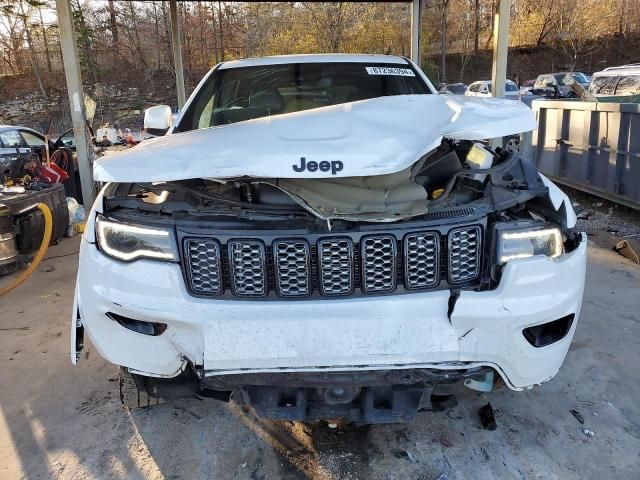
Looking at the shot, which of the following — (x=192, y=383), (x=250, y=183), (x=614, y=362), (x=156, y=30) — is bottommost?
(x=614, y=362)

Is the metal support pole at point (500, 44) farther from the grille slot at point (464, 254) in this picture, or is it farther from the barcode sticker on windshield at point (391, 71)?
the grille slot at point (464, 254)

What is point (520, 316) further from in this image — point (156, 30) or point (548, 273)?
point (156, 30)

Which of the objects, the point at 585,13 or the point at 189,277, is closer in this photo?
the point at 189,277

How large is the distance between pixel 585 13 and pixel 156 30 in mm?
28493

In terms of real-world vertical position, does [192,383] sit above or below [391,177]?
below

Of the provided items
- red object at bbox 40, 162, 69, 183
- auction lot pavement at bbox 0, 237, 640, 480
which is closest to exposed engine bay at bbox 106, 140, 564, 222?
auction lot pavement at bbox 0, 237, 640, 480

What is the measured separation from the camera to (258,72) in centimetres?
406

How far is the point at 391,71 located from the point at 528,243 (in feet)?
7.84

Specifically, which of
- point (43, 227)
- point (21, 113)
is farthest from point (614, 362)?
point (21, 113)

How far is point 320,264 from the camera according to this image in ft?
6.60

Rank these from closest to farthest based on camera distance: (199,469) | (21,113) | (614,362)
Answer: (199,469) → (614,362) → (21,113)

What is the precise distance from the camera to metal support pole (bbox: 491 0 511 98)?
7.08 m

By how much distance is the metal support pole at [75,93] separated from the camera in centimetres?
703

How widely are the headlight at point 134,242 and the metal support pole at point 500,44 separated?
20.5 feet
